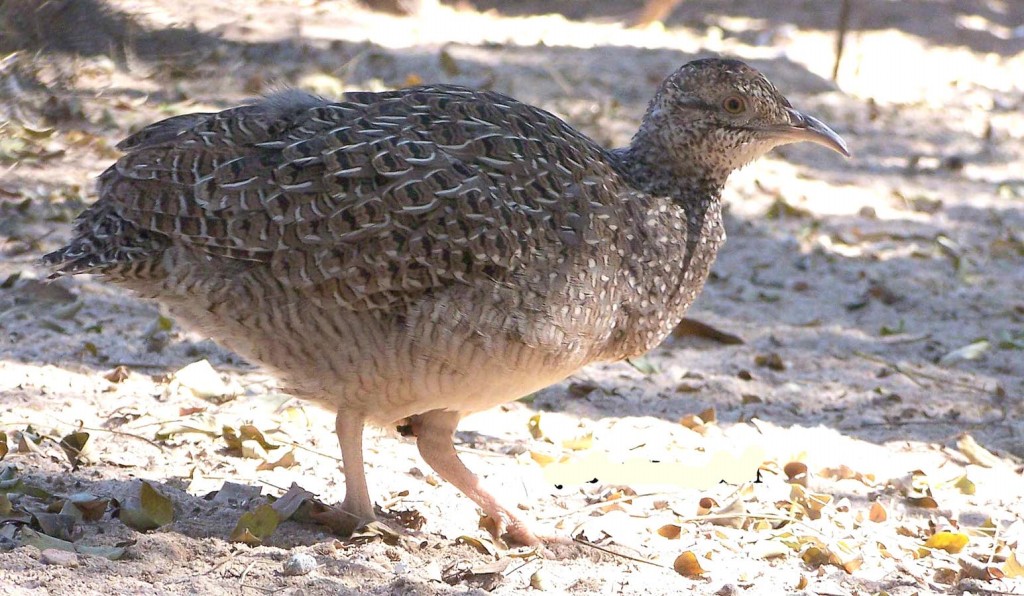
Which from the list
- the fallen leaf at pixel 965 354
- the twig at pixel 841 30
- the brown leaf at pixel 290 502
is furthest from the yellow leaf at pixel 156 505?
the twig at pixel 841 30

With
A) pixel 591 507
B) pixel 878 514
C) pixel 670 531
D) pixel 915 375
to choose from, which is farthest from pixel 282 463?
pixel 915 375

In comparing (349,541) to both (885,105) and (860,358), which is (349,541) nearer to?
(860,358)

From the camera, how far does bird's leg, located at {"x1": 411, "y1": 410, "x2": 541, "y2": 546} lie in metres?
4.08

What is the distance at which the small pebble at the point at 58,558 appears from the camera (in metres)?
3.34

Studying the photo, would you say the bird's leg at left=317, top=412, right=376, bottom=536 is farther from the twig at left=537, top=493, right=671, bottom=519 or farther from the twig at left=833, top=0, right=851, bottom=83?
the twig at left=833, top=0, right=851, bottom=83

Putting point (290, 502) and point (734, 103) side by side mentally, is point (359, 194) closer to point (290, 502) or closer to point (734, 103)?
point (290, 502)

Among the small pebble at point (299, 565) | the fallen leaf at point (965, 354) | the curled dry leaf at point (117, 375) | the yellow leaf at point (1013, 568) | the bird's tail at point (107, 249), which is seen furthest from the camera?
the fallen leaf at point (965, 354)

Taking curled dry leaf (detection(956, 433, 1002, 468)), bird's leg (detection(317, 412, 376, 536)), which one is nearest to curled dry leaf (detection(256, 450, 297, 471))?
bird's leg (detection(317, 412, 376, 536))

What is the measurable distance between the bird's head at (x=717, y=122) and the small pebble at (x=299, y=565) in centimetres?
175

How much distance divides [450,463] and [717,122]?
1.45m

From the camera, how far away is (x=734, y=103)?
13.8 ft

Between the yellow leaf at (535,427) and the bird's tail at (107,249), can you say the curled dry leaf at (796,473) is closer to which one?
the yellow leaf at (535,427)

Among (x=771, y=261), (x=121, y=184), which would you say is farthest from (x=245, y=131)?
(x=771, y=261)

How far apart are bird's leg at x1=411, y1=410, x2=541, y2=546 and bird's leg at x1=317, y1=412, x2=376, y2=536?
0.29 m
